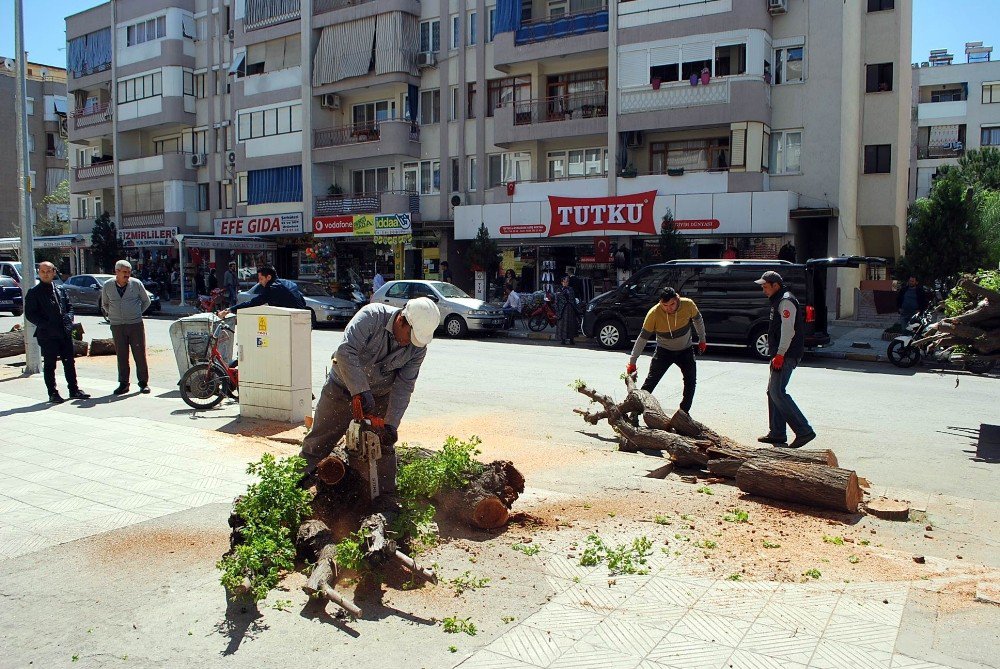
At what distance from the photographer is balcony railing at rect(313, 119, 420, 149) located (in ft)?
109

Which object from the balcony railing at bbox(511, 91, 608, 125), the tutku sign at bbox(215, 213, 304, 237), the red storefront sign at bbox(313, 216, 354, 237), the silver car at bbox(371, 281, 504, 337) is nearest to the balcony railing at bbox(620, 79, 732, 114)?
the balcony railing at bbox(511, 91, 608, 125)

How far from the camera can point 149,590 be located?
4508 millimetres

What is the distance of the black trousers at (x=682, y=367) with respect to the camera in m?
9.27

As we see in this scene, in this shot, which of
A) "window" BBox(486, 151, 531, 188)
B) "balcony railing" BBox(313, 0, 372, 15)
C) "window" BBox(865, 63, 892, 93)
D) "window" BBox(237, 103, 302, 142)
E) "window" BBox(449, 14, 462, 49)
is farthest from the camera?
"window" BBox(237, 103, 302, 142)

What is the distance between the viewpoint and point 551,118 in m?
29.4

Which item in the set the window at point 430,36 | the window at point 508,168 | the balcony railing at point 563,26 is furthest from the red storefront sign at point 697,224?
the window at point 430,36

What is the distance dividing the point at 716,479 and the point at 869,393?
21.7 feet

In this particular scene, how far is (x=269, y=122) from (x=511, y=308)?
20.2m

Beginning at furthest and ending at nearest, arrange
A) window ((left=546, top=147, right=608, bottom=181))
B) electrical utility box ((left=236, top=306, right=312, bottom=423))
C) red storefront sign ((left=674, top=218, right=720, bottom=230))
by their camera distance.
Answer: window ((left=546, top=147, right=608, bottom=181)), red storefront sign ((left=674, top=218, right=720, bottom=230)), electrical utility box ((left=236, top=306, right=312, bottom=423))

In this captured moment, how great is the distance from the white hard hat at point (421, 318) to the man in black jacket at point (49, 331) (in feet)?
23.8

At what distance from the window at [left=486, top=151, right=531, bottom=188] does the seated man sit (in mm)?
7823

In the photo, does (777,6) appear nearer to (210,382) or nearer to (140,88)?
(210,382)

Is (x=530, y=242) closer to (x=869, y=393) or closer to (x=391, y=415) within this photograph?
(x=869, y=393)

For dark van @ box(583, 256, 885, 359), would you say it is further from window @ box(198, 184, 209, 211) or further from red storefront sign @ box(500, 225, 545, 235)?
window @ box(198, 184, 209, 211)
